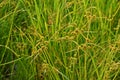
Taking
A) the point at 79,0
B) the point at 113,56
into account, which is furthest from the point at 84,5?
the point at 113,56

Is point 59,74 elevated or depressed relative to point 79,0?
depressed

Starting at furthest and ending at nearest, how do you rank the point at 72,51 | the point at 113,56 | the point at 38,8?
the point at 38,8
the point at 72,51
the point at 113,56

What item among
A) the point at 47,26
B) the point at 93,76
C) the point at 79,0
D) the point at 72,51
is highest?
the point at 79,0

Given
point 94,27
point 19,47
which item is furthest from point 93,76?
point 19,47

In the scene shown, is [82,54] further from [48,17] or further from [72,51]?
[48,17]

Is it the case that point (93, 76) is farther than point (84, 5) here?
A: No

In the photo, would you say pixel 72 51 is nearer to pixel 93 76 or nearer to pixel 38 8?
pixel 93 76

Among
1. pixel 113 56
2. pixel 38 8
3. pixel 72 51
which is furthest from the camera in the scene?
pixel 38 8
